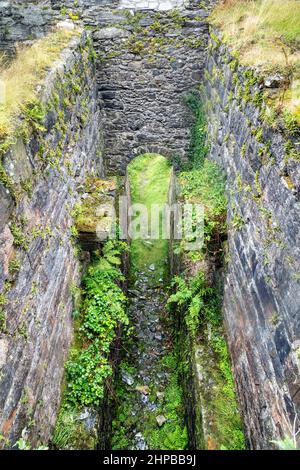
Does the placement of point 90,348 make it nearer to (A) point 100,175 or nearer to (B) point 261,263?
(B) point 261,263

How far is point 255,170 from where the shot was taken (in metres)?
4.15

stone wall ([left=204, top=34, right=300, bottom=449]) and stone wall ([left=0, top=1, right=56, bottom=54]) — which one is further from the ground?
stone wall ([left=0, top=1, right=56, bottom=54])

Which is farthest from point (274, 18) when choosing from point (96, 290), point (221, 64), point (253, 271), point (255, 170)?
point (96, 290)

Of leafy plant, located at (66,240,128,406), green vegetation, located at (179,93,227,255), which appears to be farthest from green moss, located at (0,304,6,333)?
green vegetation, located at (179,93,227,255)

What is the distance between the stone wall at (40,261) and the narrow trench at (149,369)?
75.7 inches

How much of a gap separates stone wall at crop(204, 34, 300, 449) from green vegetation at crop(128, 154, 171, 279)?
3.70 meters

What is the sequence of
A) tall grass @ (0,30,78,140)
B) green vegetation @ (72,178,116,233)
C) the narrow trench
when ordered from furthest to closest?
1. the narrow trench
2. green vegetation @ (72,178,116,233)
3. tall grass @ (0,30,78,140)

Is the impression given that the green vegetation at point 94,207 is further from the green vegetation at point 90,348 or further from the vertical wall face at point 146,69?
the vertical wall face at point 146,69

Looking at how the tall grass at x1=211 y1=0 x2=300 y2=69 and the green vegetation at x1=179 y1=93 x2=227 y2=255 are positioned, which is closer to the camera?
the tall grass at x1=211 y1=0 x2=300 y2=69

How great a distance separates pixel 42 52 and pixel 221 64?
3027 mm

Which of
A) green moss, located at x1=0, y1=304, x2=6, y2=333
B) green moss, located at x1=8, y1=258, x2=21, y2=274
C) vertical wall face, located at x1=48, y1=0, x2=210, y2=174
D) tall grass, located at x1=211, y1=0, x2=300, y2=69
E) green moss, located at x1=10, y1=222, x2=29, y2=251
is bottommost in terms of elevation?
green moss, located at x1=0, y1=304, x2=6, y2=333

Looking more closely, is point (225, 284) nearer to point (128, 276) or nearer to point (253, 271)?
point (253, 271)

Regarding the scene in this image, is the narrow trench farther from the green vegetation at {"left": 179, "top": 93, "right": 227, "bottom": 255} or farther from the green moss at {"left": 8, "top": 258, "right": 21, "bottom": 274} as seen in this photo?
the green moss at {"left": 8, "top": 258, "right": 21, "bottom": 274}

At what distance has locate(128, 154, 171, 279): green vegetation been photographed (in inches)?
341
